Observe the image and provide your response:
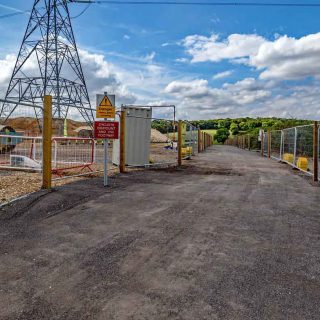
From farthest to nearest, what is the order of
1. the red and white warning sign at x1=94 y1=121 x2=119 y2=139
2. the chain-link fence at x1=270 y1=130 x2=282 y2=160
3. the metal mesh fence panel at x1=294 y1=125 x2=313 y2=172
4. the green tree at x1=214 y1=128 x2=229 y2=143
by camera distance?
the green tree at x1=214 y1=128 x2=229 y2=143 < the chain-link fence at x1=270 y1=130 x2=282 y2=160 < the metal mesh fence panel at x1=294 y1=125 x2=313 y2=172 < the red and white warning sign at x1=94 y1=121 x2=119 y2=139

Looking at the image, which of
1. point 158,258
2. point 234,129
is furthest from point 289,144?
point 234,129

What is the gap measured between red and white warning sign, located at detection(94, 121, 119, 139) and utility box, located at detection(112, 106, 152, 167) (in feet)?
14.5

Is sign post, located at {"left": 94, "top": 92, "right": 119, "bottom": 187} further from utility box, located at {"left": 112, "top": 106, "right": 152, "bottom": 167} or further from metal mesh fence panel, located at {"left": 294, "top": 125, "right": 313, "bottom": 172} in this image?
metal mesh fence panel, located at {"left": 294, "top": 125, "right": 313, "bottom": 172}

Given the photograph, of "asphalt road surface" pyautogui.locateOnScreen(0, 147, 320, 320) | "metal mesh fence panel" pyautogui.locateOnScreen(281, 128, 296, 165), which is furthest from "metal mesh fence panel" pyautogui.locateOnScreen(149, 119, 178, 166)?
"asphalt road surface" pyautogui.locateOnScreen(0, 147, 320, 320)

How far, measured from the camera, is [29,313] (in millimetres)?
2852

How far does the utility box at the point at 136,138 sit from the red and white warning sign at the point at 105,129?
4416 mm

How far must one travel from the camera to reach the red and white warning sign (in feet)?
30.1

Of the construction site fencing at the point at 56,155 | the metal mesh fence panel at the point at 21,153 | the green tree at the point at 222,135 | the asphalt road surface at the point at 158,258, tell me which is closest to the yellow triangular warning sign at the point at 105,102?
the construction site fencing at the point at 56,155

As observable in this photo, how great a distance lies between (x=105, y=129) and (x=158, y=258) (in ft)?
18.6

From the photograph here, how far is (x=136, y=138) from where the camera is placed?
1417cm

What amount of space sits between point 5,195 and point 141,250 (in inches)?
181

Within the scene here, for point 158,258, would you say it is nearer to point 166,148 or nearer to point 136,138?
point 136,138

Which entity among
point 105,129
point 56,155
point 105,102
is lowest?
point 56,155

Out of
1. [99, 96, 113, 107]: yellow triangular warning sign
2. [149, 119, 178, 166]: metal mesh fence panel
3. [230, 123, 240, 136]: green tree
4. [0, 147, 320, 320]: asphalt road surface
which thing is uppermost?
[230, 123, 240, 136]: green tree
